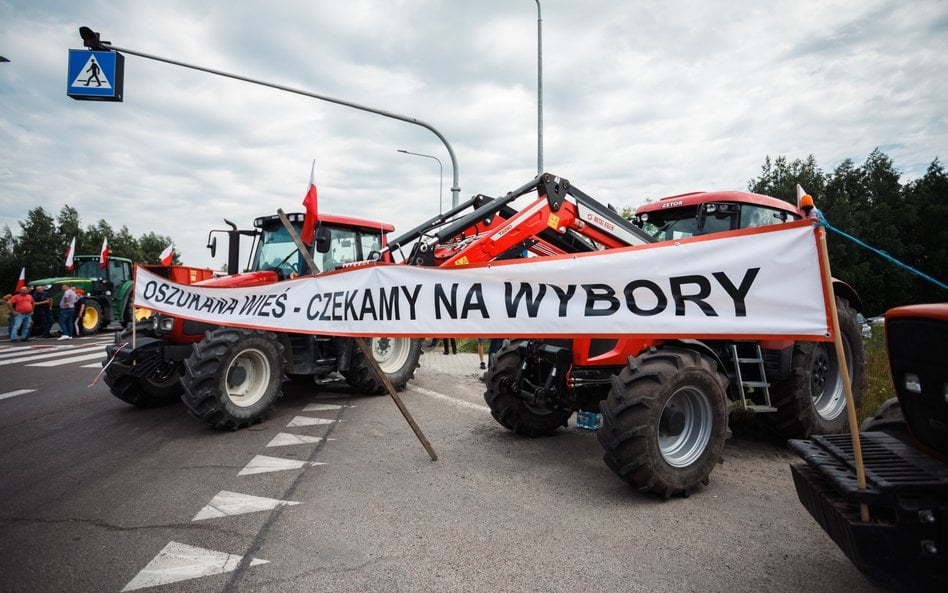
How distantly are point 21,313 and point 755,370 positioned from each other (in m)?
20.2

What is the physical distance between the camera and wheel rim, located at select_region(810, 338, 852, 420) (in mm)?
5199

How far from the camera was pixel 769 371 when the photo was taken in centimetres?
489

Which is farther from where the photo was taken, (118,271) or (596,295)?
(118,271)

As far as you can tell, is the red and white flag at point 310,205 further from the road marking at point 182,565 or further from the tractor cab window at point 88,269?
the tractor cab window at point 88,269

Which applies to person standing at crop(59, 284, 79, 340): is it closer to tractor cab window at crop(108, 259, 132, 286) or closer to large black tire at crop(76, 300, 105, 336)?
large black tire at crop(76, 300, 105, 336)

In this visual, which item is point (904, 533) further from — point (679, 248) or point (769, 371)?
point (769, 371)

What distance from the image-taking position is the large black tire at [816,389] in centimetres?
480

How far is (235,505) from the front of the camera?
366 centimetres

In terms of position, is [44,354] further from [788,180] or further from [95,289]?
[788,180]

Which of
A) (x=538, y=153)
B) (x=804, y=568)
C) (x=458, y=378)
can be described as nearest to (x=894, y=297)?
(x=538, y=153)

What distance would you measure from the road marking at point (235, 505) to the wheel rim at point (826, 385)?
16.5ft

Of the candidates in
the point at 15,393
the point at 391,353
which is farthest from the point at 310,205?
the point at 15,393

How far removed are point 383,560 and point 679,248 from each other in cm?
250

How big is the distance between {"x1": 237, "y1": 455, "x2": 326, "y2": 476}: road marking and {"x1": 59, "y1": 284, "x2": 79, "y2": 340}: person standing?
16.7 m
